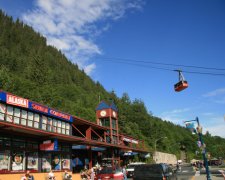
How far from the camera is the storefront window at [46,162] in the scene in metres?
25.5

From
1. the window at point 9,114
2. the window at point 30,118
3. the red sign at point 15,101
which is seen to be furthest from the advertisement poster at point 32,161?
the red sign at point 15,101

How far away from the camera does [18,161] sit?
22547 mm

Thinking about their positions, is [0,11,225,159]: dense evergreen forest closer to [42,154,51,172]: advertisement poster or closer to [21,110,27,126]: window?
[21,110,27,126]: window

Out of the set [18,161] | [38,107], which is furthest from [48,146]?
[38,107]

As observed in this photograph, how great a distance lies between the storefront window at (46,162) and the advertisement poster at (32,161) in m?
0.89

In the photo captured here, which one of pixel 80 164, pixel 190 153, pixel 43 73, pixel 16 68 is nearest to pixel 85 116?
pixel 43 73

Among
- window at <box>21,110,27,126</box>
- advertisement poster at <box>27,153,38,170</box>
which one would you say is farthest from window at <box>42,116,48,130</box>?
advertisement poster at <box>27,153,38,170</box>

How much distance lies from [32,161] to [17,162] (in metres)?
1.91

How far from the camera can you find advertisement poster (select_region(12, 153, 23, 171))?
2209 cm

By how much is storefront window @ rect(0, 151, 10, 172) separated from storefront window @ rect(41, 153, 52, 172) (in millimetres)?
4346

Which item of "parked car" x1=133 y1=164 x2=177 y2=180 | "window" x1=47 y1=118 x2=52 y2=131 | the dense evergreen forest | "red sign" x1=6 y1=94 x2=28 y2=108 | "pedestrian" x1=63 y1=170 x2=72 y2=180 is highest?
the dense evergreen forest

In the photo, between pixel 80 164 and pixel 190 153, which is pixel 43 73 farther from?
pixel 190 153

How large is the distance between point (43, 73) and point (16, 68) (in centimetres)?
1095

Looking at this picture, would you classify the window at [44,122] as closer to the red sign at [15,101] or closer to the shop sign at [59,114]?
the shop sign at [59,114]
